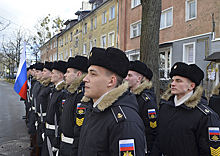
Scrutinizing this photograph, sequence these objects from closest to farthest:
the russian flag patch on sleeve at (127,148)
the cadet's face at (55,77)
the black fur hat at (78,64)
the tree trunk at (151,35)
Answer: the russian flag patch on sleeve at (127,148) < the black fur hat at (78,64) < the cadet's face at (55,77) < the tree trunk at (151,35)

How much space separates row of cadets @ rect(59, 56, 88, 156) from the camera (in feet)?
9.98

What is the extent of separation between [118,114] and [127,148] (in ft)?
0.92

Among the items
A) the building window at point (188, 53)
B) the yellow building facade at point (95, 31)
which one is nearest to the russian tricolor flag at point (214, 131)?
the building window at point (188, 53)

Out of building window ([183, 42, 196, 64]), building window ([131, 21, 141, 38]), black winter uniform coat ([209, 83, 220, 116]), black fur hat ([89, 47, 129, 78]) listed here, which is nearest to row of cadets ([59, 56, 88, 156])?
black fur hat ([89, 47, 129, 78])

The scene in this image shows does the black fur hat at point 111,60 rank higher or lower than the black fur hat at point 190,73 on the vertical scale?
higher

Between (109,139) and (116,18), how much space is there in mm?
22305

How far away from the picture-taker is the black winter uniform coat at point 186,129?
2510mm

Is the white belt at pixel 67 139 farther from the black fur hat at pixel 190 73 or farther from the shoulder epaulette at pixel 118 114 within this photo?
the black fur hat at pixel 190 73

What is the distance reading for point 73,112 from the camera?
338cm

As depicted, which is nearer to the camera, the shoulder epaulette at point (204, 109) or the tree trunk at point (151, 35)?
the shoulder epaulette at point (204, 109)

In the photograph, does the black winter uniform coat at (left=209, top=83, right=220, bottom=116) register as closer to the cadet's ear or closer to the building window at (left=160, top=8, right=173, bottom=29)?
the cadet's ear

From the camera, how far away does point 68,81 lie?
12.4 feet

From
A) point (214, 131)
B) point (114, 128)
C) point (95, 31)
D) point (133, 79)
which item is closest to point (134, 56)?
point (95, 31)

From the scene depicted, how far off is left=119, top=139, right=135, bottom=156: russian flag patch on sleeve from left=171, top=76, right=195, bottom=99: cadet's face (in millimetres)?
1540
